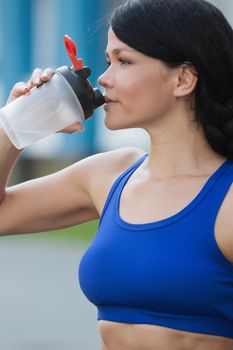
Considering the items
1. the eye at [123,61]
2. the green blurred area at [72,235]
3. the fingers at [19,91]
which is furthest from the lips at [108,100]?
the green blurred area at [72,235]

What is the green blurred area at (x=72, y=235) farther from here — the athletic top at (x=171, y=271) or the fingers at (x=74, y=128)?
the athletic top at (x=171, y=271)

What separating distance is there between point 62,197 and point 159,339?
2.07 ft

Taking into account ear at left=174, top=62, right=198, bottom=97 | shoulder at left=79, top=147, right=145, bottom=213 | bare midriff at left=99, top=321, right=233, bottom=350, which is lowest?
bare midriff at left=99, top=321, right=233, bottom=350

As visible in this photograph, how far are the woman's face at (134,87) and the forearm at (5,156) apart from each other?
1.28 feet

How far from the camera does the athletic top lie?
2.59 metres

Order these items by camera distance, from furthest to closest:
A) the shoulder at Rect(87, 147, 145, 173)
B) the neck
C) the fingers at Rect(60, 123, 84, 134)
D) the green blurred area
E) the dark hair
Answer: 1. the green blurred area
2. the shoulder at Rect(87, 147, 145, 173)
3. the fingers at Rect(60, 123, 84, 134)
4. the neck
5. the dark hair

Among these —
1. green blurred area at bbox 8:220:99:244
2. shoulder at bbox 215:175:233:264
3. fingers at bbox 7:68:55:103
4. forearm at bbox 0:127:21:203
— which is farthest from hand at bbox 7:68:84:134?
green blurred area at bbox 8:220:99:244

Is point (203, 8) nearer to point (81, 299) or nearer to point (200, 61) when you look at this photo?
point (200, 61)

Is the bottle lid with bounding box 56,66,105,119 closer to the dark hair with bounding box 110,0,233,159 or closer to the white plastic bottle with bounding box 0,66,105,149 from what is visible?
the white plastic bottle with bounding box 0,66,105,149

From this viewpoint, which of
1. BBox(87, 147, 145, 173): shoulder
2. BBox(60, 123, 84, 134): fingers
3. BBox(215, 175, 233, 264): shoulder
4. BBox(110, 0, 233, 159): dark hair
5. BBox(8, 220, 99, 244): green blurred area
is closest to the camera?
BBox(215, 175, 233, 264): shoulder

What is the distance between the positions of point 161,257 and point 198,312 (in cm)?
18

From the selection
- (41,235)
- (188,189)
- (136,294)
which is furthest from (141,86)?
(41,235)

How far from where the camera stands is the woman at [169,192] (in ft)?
8.55

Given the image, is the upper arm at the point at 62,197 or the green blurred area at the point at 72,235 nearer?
the upper arm at the point at 62,197
